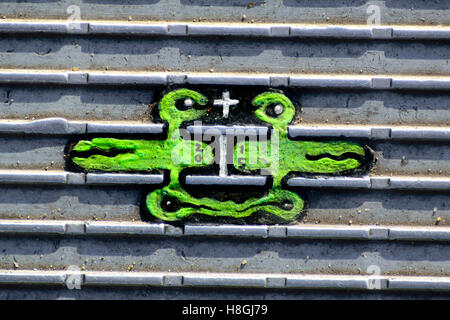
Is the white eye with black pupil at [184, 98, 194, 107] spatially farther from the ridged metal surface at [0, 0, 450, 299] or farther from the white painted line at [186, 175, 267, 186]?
the white painted line at [186, 175, 267, 186]

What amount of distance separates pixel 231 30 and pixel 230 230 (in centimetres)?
164

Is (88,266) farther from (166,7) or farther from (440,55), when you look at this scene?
(440,55)

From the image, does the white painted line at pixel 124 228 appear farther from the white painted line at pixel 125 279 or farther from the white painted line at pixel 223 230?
the white painted line at pixel 125 279

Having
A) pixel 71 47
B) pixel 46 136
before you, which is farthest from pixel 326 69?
pixel 46 136

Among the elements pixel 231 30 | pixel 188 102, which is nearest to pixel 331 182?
pixel 188 102

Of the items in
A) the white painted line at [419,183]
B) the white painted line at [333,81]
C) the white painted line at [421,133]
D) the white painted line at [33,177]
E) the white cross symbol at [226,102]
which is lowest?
the white painted line at [419,183]

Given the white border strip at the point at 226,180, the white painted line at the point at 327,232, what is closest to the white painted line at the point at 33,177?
the white border strip at the point at 226,180

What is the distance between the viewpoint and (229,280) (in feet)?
9.57

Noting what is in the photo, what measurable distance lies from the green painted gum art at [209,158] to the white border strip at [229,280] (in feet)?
1.70

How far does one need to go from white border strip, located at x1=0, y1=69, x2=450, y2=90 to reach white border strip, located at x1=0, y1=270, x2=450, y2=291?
159 cm

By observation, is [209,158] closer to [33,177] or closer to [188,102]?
[188,102]

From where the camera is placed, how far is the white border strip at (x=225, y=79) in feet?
9.29
